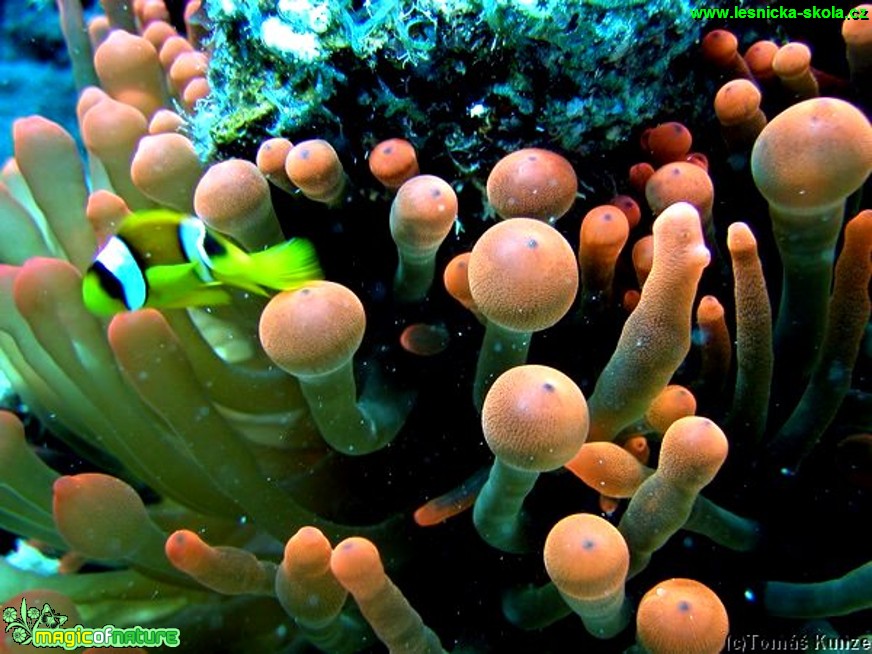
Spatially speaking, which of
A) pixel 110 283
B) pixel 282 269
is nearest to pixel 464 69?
pixel 282 269

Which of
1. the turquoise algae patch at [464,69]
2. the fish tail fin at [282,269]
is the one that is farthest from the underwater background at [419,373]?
the fish tail fin at [282,269]

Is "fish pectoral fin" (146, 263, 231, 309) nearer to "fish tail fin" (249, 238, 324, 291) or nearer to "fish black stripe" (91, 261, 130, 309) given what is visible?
"fish black stripe" (91, 261, 130, 309)

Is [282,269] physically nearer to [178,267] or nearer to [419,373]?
[178,267]

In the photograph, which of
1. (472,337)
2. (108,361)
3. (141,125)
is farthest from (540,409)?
(141,125)

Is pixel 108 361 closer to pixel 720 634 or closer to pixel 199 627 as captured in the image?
pixel 199 627

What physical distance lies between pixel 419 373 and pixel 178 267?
47cm

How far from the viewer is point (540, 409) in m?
0.82

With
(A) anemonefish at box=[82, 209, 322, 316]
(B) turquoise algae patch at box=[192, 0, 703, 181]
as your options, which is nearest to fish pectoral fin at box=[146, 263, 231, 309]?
(A) anemonefish at box=[82, 209, 322, 316]

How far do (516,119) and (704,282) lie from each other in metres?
0.48

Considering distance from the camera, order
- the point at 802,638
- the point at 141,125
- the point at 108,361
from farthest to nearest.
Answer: the point at 141,125 < the point at 108,361 < the point at 802,638

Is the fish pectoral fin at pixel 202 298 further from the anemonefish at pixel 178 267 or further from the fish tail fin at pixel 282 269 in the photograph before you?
the fish tail fin at pixel 282 269

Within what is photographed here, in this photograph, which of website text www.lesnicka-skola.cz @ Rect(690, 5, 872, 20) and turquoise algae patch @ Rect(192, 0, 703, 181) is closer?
turquoise algae patch @ Rect(192, 0, 703, 181)

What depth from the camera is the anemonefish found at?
119 centimetres

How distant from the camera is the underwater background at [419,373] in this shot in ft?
3.96
